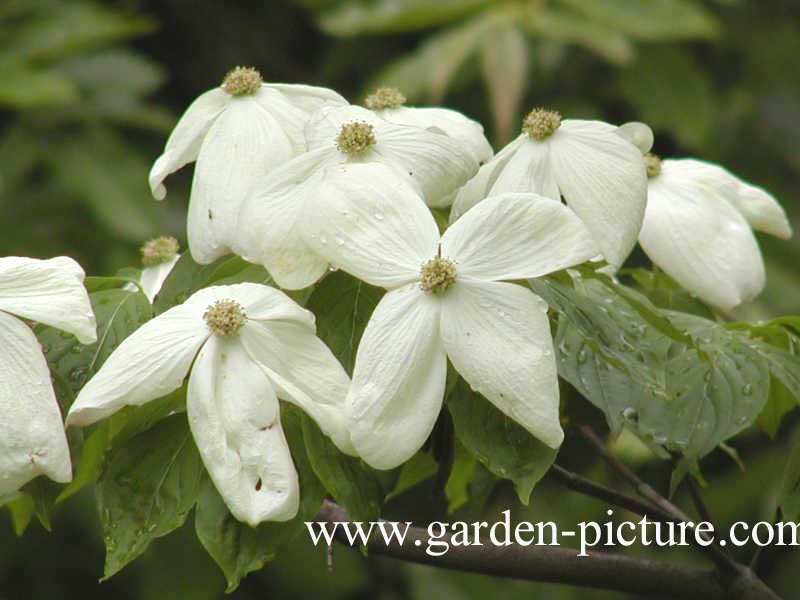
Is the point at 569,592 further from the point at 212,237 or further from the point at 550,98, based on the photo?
the point at 212,237

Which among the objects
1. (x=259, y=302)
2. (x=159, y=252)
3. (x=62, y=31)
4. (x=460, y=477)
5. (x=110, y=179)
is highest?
(x=259, y=302)

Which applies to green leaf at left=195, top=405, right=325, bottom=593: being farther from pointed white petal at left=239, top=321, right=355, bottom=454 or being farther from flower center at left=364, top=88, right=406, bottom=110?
flower center at left=364, top=88, right=406, bottom=110

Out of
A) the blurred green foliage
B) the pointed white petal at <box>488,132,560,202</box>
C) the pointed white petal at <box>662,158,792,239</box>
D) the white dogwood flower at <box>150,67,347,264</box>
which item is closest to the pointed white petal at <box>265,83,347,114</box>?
the white dogwood flower at <box>150,67,347,264</box>

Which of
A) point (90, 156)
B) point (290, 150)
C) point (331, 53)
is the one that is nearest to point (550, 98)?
point (331, 53)

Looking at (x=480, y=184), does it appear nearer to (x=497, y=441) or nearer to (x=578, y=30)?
(x=497, y=441)

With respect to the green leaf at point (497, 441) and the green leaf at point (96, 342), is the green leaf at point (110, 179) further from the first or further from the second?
the green leaf at point (497, 441)

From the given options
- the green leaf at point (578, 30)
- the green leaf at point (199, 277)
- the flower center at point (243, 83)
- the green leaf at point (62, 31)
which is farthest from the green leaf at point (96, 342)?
the green leaf at point (62, 31)

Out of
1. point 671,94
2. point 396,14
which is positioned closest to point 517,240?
point 396,14
